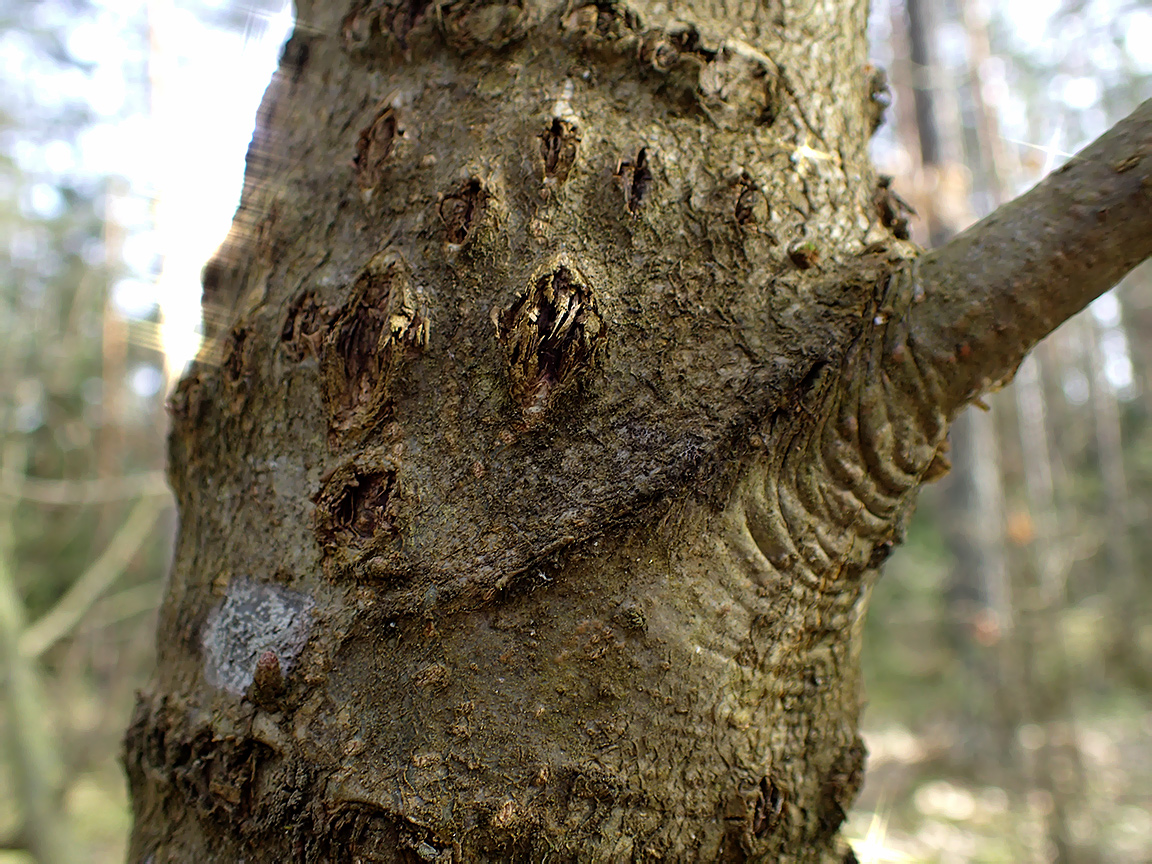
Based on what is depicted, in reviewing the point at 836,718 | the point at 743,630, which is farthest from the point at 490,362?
the point at 836,718

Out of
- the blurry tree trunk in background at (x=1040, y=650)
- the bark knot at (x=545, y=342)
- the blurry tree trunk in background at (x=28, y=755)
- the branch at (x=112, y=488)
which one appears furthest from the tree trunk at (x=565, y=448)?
the branch at (x=112, y=488)

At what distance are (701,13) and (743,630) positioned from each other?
0.76 m

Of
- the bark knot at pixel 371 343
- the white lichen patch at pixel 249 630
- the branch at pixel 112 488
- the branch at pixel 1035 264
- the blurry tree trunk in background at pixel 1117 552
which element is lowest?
the branch at pixel 112 488

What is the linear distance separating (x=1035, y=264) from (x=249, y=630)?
0.98 metres

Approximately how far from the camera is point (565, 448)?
739 millimetres

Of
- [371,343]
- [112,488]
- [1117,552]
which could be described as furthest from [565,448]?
[1117,552]

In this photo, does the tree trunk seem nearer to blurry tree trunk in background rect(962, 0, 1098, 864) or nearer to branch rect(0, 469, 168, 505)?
blurry tree trunk in background rect(962, 0, 1098, 864)

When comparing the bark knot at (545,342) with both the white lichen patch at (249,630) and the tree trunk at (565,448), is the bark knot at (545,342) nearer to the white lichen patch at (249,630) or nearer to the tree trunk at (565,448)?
the tree trunk at (565,448)

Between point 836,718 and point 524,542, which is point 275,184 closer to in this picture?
point 524,542

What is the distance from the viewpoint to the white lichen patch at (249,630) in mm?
757

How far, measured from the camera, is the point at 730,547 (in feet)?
2.52

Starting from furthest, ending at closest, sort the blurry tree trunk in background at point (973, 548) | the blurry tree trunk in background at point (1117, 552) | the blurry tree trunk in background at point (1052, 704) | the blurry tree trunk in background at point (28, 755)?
the blurry tree trunk in background at point (1117, 552), the blurry tree trunk in background at point (973, 548), the blurry tree trunk in background at point (1052, 704), the blurry tree trunk in background at point (28, 755)

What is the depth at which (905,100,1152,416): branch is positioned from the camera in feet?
2.47

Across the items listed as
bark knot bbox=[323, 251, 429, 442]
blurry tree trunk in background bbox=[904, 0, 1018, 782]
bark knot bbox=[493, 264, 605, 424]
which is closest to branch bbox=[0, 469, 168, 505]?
bark knot bbox=[323, 251, 429, 442]
